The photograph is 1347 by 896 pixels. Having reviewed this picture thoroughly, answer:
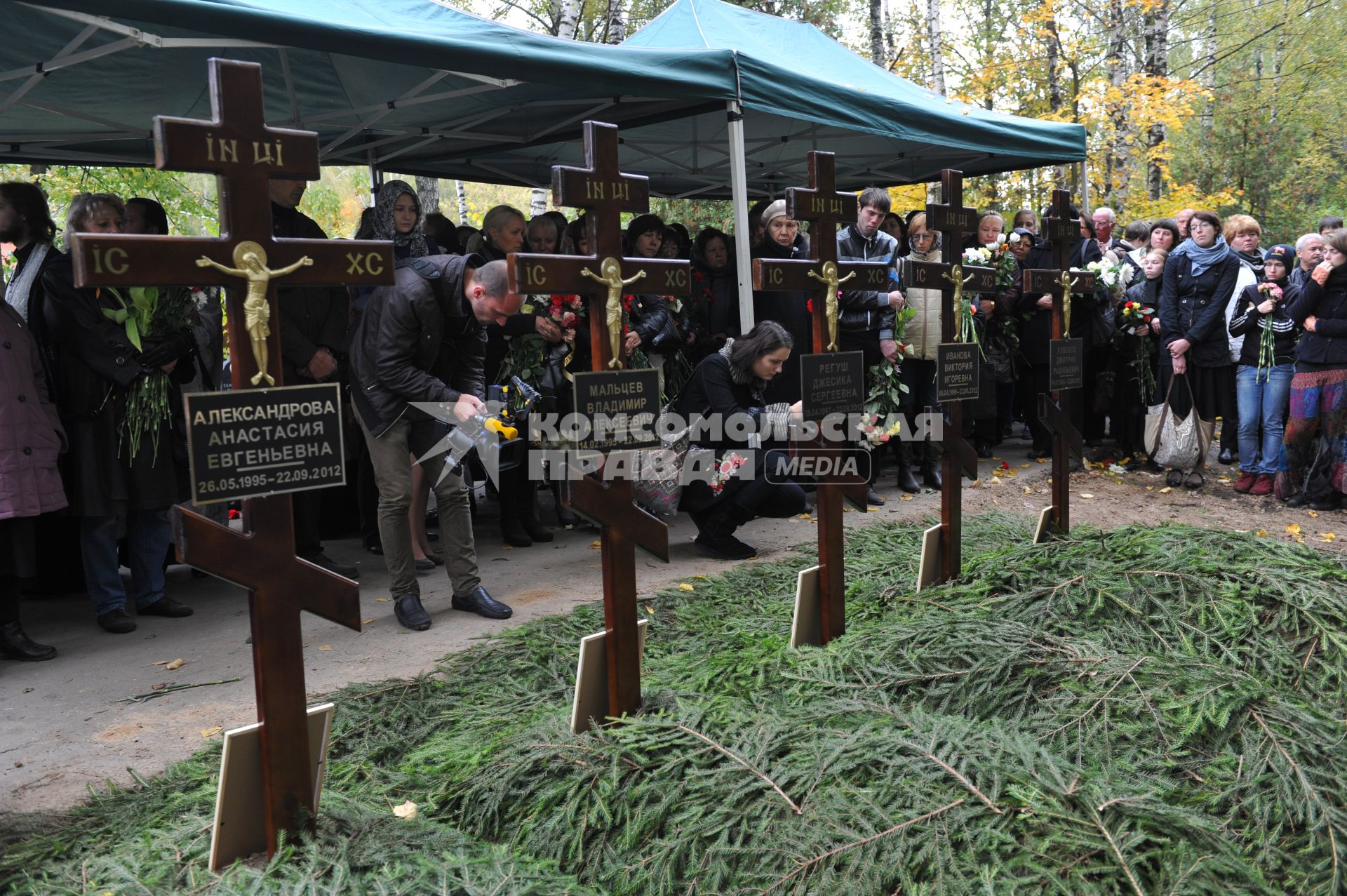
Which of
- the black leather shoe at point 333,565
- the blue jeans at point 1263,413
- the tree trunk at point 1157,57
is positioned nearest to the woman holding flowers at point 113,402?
the black leather shoe at point 333,565

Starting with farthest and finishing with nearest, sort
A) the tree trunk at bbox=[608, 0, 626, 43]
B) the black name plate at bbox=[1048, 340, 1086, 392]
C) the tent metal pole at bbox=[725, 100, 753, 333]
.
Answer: the tree trunk at bbox=[608, 0, 626, 43], the tent metal pole at bbox=[725, 100, 753, 333], the black name plate at bbox=[1048, 340, 1086, 392]

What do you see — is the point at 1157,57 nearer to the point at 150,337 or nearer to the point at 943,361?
the point at 943,361

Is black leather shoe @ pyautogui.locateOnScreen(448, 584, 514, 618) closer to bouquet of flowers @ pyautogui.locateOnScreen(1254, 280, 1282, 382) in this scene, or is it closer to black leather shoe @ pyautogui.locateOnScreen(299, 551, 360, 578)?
black leather shoe @ pyautogui.locateOnScreen(299, 551, 360, 578)

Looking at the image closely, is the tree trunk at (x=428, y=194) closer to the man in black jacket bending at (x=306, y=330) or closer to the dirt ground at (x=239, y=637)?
the dirt ground at (x=239, y=637)

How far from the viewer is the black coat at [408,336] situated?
4484 mm

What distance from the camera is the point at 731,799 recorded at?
255cm

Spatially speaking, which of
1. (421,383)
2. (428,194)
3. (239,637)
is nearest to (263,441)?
(421,383)

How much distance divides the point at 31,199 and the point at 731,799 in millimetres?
4403

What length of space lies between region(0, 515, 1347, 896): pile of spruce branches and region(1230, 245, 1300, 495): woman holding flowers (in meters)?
3.90

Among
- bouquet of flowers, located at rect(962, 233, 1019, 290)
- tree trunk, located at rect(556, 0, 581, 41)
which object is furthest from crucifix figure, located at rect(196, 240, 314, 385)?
tree trunk, located at rect(556, 0, 581, 41)

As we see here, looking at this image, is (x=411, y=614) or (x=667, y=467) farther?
(x=667, y=467)

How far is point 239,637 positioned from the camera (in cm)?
476

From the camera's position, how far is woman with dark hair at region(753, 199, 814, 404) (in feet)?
21.9

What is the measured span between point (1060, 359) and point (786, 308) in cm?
230
